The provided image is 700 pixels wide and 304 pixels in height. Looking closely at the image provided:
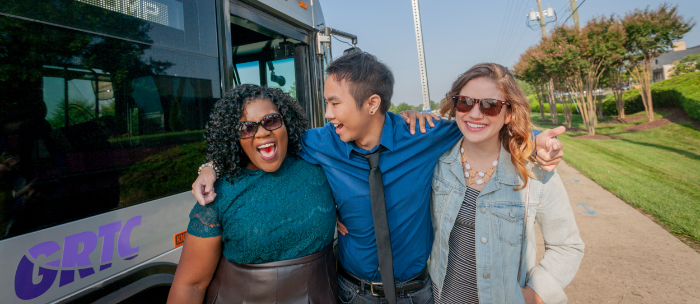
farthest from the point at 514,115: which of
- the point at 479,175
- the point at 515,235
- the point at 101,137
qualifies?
the point at 101,137

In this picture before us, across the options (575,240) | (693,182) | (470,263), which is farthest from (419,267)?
(693,182)

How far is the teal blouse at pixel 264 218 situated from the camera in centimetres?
149

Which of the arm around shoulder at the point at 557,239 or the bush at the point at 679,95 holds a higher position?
the bush at the point at 679,95

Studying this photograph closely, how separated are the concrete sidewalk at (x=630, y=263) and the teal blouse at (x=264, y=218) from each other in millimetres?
2870

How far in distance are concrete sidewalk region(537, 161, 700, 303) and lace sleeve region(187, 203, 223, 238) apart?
10.6 feet

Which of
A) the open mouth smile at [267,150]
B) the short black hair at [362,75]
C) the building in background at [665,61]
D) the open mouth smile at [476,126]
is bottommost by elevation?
the open mouth smile at [267,150]

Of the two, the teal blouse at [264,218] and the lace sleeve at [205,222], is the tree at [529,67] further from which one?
the lace sleeve at [205,222]

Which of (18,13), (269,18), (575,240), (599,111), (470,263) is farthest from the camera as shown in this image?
(599,111)

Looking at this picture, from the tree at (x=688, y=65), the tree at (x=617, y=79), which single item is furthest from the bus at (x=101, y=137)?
the tree at (x=688, y=65)

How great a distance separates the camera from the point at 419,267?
6.02 ft

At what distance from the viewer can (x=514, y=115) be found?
65.6 inches

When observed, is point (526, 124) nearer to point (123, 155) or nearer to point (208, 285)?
point (208, 285)

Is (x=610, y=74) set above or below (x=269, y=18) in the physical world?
above

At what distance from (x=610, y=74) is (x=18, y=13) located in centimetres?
1964
